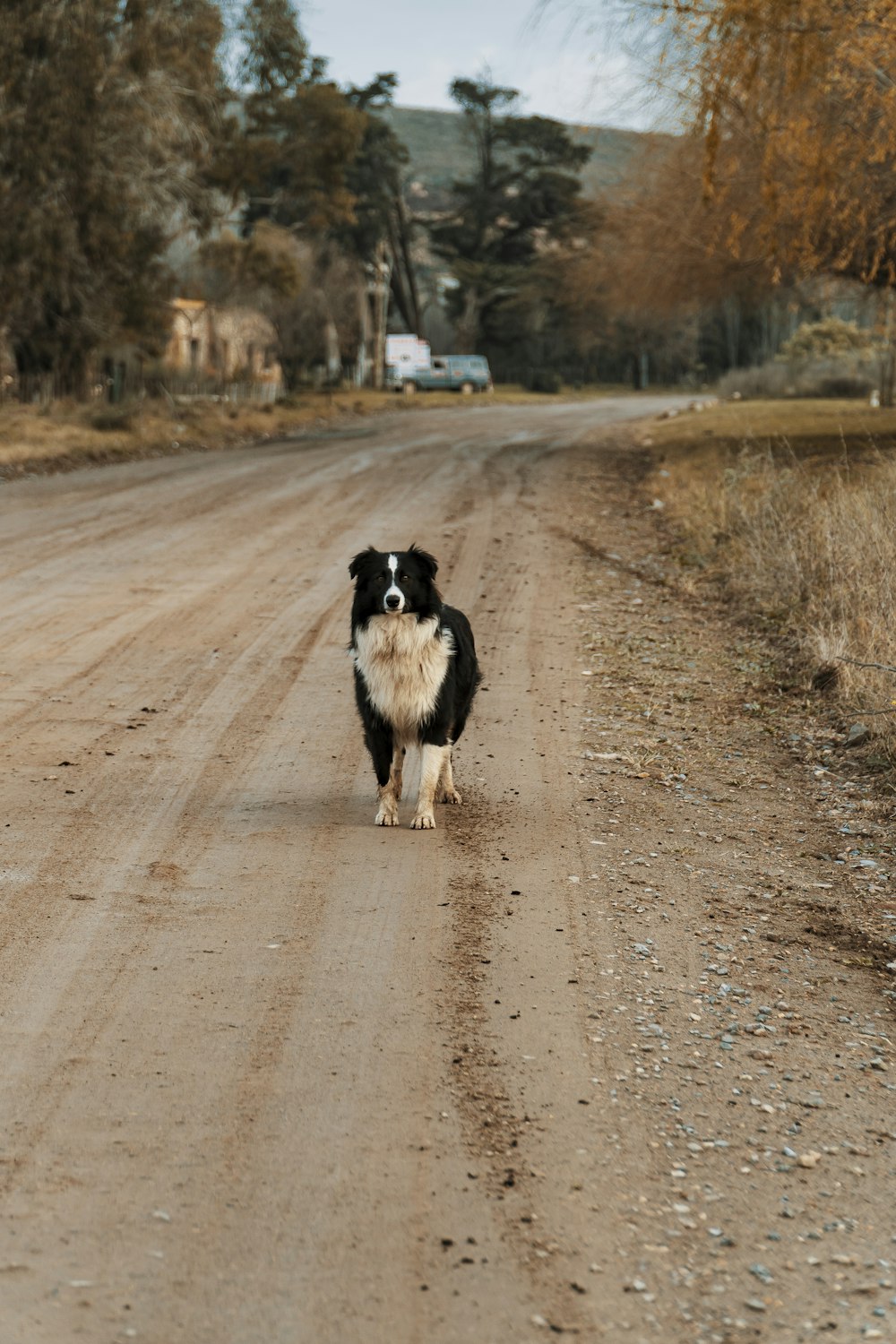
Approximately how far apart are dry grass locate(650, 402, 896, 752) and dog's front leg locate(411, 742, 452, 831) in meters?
2.61

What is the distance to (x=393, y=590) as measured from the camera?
7.48m

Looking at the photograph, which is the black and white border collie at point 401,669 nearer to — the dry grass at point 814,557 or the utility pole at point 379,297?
the dry grass at point 814,557

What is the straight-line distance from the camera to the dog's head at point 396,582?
7504mm

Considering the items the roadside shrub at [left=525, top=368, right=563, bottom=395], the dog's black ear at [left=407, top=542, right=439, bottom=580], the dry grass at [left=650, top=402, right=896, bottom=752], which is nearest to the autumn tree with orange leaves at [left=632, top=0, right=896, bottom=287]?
the dry grass at [left=650, top=402, right=896, bottom=752]

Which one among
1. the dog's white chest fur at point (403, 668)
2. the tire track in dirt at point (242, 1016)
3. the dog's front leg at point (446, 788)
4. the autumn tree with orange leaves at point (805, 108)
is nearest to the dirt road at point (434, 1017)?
the tire track in dirt at point (242, 1016)

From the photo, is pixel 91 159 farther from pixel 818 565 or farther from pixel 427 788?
pixel 427 788

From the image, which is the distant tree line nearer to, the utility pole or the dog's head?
the dog's head

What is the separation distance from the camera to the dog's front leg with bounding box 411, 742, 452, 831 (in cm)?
766

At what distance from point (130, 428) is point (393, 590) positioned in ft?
84.5

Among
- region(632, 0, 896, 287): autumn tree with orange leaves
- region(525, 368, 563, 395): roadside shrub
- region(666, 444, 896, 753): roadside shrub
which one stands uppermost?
region(632, 0, 896, 287): autumn tree with orange leaves

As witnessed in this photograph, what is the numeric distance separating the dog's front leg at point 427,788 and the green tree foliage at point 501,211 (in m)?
73.1

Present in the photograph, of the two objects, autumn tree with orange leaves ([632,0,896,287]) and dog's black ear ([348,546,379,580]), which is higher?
autumn tree with orange leaves ([632,0,896,287])

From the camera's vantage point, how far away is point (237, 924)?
6242 mm

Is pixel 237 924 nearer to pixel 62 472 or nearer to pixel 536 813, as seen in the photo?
pixel 536 813
